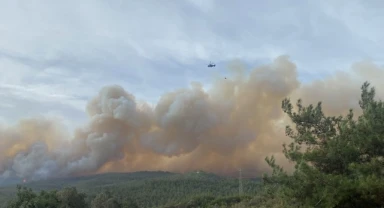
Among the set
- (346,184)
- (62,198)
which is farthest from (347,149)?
(62,198)

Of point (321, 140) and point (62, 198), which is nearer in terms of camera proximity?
point (321, 140)

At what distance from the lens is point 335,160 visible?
20.6m

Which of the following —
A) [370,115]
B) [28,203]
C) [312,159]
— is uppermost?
[370,115]

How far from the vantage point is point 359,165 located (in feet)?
60.0

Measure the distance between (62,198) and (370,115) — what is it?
Result: 52.5 metres

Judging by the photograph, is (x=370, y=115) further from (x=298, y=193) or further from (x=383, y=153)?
(x=298, y=193)

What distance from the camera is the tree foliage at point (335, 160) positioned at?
17.6 m

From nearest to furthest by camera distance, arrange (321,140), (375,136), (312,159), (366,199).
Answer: (366,199), (375,136), (312,159), (321,140)

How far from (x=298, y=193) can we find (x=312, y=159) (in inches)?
82.3

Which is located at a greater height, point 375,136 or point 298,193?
point 375,136

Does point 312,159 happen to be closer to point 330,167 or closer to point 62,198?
point 330,167

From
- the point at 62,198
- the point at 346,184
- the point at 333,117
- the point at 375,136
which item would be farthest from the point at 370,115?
the point at 62,198

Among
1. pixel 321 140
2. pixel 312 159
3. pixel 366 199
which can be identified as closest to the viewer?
pixel 366 199

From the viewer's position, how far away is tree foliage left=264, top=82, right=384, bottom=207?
17.6 metres
